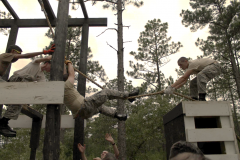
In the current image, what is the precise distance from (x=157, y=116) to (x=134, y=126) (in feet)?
5.62

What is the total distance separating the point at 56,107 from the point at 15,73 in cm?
132

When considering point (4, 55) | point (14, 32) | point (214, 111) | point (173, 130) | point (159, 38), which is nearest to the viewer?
point (214, 111)

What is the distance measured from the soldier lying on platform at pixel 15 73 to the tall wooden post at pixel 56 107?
0.16 metres

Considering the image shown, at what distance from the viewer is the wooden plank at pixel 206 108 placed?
284cm

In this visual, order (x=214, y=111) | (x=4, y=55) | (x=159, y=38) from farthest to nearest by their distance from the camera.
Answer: (x=159, y=38), (x=4, y=55), (x=214, y=111)

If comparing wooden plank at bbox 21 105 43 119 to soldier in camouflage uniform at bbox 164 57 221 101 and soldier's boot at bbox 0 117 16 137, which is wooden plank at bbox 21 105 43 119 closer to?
soldier's boot at bbox 0 117 16 137

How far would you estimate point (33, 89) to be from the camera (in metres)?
2.37

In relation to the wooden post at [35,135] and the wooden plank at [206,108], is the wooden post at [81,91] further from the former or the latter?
the wooden plank at [206,108]

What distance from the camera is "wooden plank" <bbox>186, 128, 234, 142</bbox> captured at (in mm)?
2674

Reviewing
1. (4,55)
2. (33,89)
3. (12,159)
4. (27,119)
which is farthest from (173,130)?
(12,159)

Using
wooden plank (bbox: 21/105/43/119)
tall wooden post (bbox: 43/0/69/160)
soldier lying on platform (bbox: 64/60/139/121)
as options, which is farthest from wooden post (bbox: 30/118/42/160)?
tall wooden post (bbox: 43/0/69/160)

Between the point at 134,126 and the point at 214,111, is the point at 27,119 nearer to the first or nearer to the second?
the point at 214,111

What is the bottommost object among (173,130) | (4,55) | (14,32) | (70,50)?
(173,130)

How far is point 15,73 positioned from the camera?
3398 millimetres
